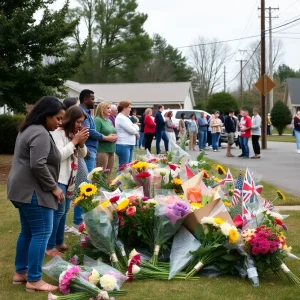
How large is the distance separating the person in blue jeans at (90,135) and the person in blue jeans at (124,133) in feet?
Answer: 7.04

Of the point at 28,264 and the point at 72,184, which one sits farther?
the point at 72,184

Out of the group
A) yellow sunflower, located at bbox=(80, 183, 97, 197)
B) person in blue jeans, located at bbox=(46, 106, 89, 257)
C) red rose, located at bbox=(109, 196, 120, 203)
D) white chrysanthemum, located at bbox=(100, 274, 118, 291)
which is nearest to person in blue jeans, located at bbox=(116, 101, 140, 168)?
person in blue jeans, located at bbox=(46, 106, 89, 257)

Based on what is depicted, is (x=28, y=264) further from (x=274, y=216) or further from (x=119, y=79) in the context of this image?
(x=119, y=79)

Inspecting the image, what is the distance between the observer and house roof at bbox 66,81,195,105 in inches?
2179

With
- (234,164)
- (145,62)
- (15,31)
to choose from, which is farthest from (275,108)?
(15,31)

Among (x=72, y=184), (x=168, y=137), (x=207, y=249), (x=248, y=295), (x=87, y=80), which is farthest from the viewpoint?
(x=87, y=80)

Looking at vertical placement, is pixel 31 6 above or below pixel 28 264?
above

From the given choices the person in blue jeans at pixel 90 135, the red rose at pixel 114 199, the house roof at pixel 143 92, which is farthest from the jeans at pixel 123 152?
the house roof at pixel 143 92

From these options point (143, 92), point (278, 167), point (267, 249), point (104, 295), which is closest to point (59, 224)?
point (104, 295)

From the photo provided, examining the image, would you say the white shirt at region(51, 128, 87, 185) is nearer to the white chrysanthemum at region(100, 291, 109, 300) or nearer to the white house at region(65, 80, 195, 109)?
the white chrysanthemum at region(100, 291, 109, 300)

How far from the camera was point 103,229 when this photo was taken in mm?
5488

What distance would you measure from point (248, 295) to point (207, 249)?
0.63 meters

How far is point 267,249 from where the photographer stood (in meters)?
5.04

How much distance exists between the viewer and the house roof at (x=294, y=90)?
6981 cm
